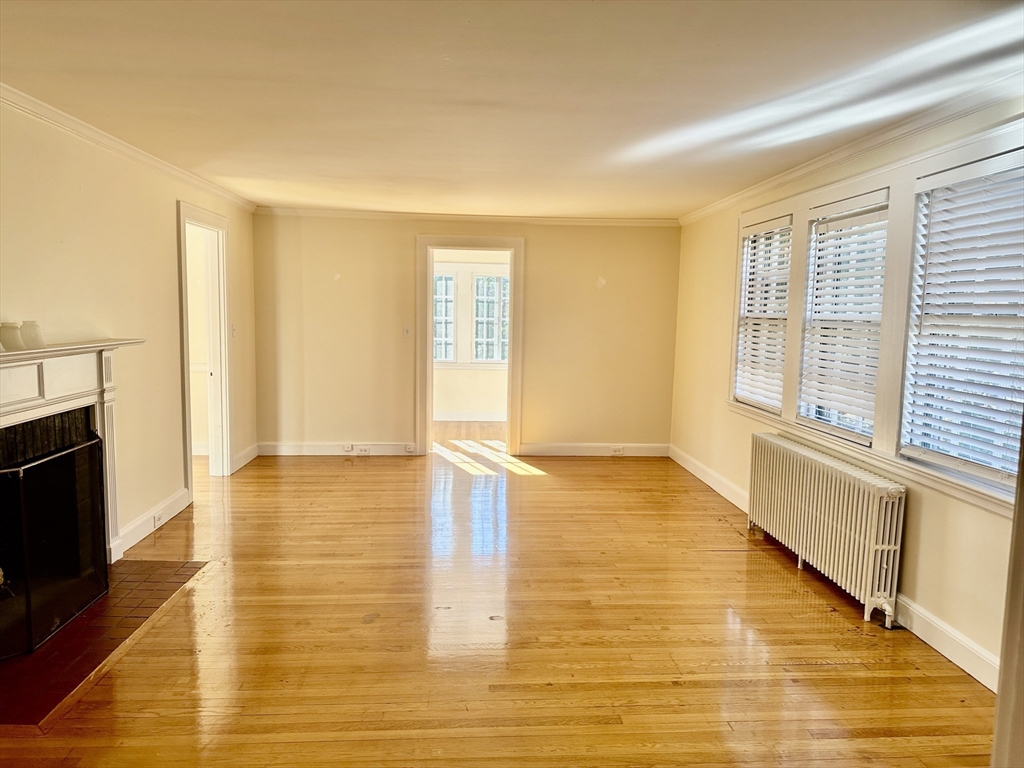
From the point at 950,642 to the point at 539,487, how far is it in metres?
3.26

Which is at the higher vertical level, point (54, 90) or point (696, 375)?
point (54, 90)

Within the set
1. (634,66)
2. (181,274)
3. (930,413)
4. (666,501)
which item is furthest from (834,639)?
(181,274)

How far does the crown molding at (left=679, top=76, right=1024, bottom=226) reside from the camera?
265 cm

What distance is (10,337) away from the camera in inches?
108

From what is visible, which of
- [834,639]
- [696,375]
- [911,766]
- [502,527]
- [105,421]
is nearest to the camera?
[911,766]

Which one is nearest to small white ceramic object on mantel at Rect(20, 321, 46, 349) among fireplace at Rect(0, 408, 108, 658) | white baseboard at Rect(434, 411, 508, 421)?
fireplace at Rect(0, 408, 108, 658)

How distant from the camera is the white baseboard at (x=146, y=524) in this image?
12.2 feet

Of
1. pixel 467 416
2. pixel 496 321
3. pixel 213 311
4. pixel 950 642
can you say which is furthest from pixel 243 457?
pixel 950 642

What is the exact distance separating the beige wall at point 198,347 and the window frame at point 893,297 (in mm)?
4995

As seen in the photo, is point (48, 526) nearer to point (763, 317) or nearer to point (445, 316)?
point (763, 317)

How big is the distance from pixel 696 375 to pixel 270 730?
16.1ft

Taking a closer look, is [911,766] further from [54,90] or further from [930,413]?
[54,90]

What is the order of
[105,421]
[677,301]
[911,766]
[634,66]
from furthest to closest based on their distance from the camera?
[677,301]
[105,421]
[634,66]
[911,766]

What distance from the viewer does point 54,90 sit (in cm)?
284
